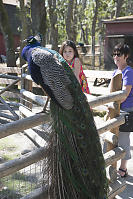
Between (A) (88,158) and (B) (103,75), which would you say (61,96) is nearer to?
(A) (88,158)

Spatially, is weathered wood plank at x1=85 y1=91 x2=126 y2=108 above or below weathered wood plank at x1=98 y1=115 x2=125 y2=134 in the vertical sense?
above

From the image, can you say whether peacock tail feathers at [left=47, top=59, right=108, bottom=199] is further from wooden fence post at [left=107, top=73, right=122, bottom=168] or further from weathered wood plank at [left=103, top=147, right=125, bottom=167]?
wooden fence post at [left=107, top=73, right=122, bottom=168]

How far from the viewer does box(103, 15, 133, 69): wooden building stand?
13.0 m

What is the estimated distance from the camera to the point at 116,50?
293cm

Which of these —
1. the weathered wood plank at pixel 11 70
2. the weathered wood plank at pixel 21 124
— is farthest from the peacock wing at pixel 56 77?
the weathered wood plank at pixel 11 70

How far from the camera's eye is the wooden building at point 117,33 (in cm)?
1295

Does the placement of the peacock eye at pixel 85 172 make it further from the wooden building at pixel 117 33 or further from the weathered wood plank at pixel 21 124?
the wooden building at pixel 117 33

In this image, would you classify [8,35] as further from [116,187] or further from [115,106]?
[116,187]

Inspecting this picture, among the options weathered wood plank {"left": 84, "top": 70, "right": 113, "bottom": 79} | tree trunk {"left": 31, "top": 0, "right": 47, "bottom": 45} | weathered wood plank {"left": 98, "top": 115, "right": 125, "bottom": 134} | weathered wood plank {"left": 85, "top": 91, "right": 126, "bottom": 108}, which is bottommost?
weathered wood plank {"left": 84, "top": 70, "right": 113, "bottom": 79}

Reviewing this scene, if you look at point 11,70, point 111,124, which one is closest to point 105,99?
point 111,124

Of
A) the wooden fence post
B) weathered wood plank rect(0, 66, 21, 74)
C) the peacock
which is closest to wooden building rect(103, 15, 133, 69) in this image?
weathered wood plank rect(0, 66, 21, 74)

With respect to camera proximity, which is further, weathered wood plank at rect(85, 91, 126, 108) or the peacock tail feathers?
weathered wood plank at rect(85, 91, 126, 108)

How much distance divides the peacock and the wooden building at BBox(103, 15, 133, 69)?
11.4 meters

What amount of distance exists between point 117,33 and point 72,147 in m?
12.9
